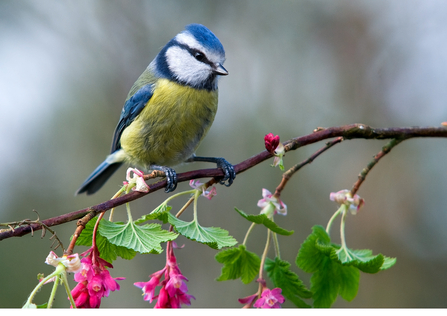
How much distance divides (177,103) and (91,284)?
1.17 meters

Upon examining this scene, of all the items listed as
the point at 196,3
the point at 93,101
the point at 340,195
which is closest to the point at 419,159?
the point at 196,3

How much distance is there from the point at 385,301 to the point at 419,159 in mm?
1530

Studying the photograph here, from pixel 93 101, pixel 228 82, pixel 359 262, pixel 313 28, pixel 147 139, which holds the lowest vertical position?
pixel 359 262

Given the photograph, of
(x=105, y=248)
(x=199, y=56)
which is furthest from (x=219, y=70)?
(x=105, y=248)

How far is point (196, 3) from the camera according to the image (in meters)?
4.84

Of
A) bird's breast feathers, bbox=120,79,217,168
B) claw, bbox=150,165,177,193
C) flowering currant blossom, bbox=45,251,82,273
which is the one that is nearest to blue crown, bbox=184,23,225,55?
bird's breast feathers, bbox=120,79,217,168

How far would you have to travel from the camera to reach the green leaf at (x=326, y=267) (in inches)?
44.4

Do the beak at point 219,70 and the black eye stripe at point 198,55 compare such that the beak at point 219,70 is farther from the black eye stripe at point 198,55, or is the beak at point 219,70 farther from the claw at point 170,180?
the claw at point 170,180

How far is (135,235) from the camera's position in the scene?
3.06 ft

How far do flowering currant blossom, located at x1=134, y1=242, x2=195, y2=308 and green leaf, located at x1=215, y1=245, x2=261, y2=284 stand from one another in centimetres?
15

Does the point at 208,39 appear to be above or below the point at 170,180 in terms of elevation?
above

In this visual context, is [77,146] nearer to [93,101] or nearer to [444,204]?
[93,101]

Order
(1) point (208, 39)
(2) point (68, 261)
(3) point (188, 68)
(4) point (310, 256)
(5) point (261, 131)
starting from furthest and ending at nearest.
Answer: (5) point (261, 131) → (3) point (188, 68) → (1) point (208, 39) → (4) point (310, 256) → (2) point (68, 261)

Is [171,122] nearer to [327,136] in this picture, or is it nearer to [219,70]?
[219,70]
